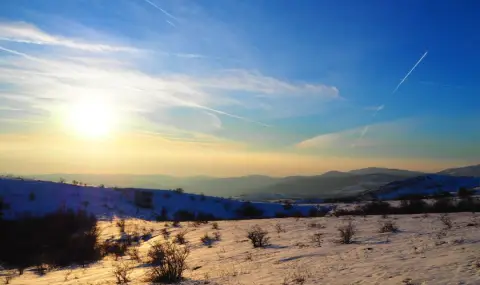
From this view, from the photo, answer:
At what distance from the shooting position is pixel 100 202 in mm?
28750

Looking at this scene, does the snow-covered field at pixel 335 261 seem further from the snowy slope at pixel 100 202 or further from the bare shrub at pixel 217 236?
the snowy slope at pixel 100 202

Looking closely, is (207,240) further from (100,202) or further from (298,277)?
(100,202)

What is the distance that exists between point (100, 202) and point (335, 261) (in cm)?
2421

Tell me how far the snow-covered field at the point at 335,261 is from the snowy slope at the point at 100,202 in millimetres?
14539

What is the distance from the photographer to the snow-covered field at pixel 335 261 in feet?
20.6

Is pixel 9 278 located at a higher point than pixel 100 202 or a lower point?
lower

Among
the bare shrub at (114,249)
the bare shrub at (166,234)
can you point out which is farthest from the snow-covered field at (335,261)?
the bare shrub at (166,234)

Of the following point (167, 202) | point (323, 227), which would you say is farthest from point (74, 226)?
point (323, 227)

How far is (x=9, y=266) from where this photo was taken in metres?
14.4

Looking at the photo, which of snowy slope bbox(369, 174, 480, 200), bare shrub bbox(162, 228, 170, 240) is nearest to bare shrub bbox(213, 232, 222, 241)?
bare shrub bbox(162, 228, 170, 240)

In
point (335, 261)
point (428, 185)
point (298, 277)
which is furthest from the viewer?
point (428, 185)

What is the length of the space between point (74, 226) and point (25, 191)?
7.45 m

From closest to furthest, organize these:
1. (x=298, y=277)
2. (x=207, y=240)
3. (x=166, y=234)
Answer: (x=298, y=277), (x=207, y=240), (x=166, y=234)

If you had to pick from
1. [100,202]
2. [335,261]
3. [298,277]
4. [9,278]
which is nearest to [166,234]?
[9,278]
